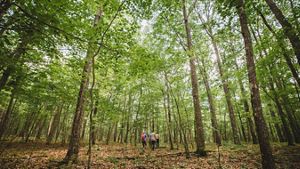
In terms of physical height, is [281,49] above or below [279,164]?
above

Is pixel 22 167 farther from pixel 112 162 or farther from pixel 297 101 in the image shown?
pixel 297 101

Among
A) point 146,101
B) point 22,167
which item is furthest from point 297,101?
point 22,167

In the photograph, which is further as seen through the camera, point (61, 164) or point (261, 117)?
point (61, 164)

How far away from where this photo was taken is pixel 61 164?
7.14 meters

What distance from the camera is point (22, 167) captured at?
6.68 m

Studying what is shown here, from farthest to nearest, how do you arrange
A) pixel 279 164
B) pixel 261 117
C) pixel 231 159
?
pixel 231 159 < pixel 279 164 < pixel 261 117

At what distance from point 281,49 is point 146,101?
39.1ft

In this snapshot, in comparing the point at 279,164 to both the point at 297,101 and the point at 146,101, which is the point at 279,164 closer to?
the point at 297,101

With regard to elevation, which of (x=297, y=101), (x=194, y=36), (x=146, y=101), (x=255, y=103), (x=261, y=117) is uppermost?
(x=194, y=36)

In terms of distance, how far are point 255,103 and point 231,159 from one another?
4.00m

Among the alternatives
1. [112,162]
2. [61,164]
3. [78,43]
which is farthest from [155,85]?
[78,43]

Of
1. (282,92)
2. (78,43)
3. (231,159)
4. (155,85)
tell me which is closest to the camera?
(78,43)

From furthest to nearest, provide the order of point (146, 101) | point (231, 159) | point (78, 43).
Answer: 1. point (146, 101)
2. point (231, 159)
3. point (78, 43)

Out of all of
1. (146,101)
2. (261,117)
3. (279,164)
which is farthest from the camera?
(146,101)
